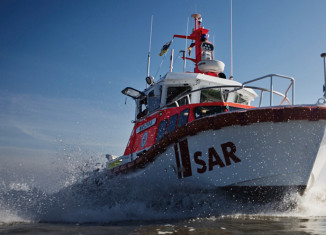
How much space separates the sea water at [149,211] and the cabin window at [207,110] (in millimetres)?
1507

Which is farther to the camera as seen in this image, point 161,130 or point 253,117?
point 161,130

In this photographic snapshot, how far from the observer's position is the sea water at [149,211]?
371 centimetres

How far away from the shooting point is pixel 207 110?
230 inches

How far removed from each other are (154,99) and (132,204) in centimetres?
303

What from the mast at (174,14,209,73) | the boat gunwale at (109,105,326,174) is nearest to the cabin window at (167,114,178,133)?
the boat gunwale at (109,105,326,174)

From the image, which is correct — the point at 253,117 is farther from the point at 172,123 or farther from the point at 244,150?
Answer: the point at 172,123

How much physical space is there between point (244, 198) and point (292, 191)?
0.77m

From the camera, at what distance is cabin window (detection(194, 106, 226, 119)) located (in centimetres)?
577

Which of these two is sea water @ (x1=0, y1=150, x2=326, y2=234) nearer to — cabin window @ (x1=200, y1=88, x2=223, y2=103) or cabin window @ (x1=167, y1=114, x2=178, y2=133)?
cabin window @ (x1=167, y1=114, x2=178, y2=133)

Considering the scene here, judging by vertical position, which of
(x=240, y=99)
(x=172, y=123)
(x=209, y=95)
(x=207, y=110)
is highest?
(x=240, y=99)

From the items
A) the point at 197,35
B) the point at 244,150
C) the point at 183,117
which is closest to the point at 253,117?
the point at 244,150

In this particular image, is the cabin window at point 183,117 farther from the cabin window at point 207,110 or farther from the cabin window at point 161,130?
the cabin window at point 161,130

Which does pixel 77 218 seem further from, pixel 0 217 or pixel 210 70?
pixel 210 70

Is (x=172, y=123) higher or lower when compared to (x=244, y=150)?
higher
